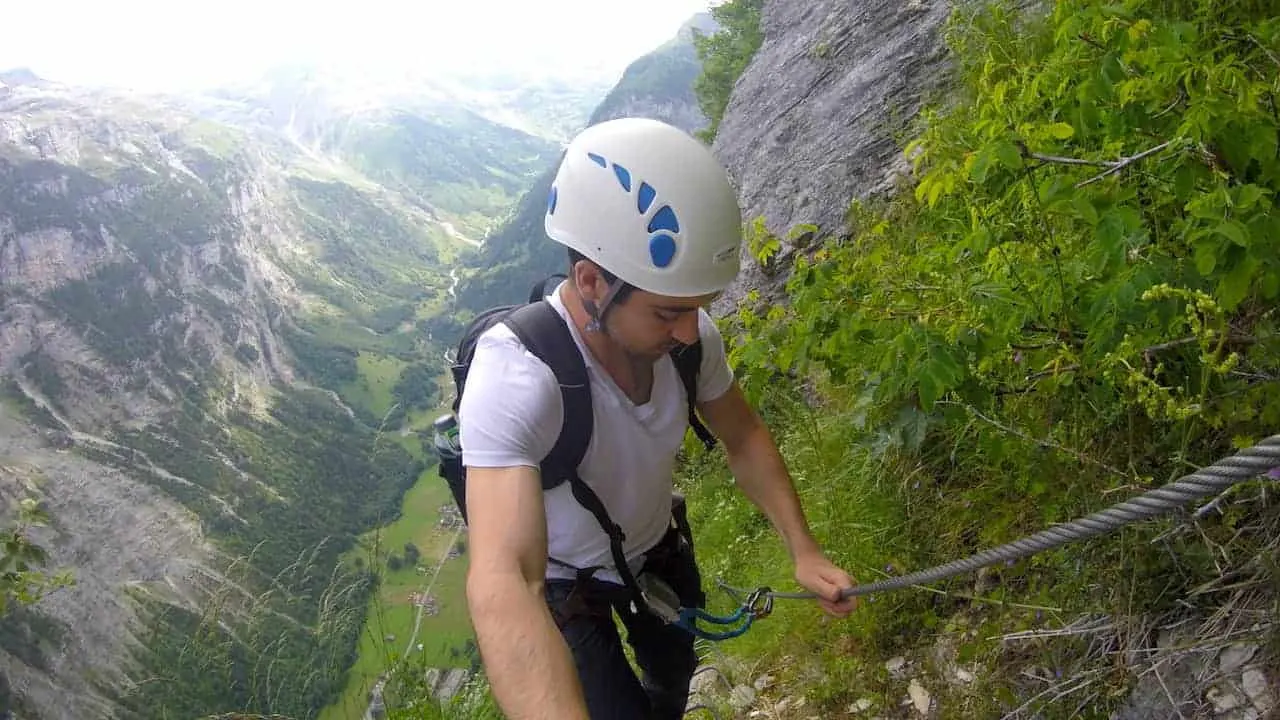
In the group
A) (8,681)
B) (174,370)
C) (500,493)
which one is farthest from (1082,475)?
(174,370)

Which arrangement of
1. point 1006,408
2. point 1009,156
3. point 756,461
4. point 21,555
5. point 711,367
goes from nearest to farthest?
point 1009,156 → point 711,367 → point 756,461 → point 1006,408 → point 21,555

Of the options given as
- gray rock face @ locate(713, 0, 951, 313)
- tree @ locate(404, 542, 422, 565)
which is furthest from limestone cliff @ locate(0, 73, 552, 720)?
gray rock face @ locate(713, 0, 951, 313)

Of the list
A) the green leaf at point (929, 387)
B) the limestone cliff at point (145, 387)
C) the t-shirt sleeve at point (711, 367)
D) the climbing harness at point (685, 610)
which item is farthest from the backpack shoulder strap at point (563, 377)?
the limestone cliff at point (145, 387)

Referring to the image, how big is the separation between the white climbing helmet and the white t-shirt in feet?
0.87

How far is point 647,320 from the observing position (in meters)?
2.41

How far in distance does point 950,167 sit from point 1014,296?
2.17ft

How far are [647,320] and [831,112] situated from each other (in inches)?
328

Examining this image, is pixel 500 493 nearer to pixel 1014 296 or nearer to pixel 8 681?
pixel 1014 296

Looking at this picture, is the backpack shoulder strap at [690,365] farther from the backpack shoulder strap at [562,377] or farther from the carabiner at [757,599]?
the carabiner at [757,599]

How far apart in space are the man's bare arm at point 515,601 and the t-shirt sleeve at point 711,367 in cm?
95

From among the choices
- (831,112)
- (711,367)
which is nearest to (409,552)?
(831,112)

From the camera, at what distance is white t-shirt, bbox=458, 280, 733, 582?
2.08 meters

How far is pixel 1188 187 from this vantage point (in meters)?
2.01

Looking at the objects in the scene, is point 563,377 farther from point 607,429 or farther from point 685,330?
point 685,330
